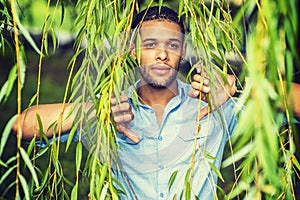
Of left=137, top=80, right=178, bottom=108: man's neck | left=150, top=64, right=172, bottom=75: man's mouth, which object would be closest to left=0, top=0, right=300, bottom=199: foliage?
left=150, top=64, right=172, bottom=75: man's mouth

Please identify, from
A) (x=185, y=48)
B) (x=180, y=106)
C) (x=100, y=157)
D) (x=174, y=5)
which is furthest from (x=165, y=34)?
(x=174, y=5)

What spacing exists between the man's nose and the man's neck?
17 centimetres

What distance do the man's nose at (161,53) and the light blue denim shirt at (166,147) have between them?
0.19m

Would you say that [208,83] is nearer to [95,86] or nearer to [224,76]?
[224,76]

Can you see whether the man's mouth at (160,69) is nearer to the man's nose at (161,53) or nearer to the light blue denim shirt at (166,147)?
the man's nose at (161,53)

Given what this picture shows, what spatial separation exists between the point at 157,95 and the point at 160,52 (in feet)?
0.69

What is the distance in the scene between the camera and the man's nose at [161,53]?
191 centimetres

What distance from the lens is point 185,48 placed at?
2006 millimetres

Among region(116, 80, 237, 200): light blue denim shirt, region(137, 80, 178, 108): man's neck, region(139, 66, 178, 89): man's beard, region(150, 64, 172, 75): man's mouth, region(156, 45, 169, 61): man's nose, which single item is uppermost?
region(156, 45, 169, 61): man's nose

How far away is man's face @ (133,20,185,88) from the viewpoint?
192 cm

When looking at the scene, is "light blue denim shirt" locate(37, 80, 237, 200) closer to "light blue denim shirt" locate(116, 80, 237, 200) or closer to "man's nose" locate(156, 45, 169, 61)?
"light blue denim shirt" locate(116, 80, 237, 200)

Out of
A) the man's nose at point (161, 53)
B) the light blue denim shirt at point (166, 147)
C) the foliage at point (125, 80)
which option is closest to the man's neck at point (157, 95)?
the light blue denim shirt at point (166, 147)

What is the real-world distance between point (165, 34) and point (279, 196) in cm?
67

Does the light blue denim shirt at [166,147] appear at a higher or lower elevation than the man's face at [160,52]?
lower
